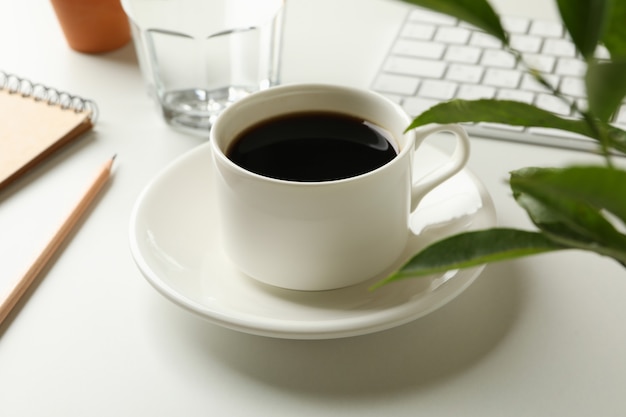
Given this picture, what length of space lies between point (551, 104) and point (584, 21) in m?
0.52

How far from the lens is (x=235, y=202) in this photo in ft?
1.83

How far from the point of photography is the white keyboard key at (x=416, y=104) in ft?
2.70

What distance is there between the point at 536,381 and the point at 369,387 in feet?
0.37

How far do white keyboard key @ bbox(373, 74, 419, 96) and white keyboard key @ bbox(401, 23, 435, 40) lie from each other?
0.30 feet

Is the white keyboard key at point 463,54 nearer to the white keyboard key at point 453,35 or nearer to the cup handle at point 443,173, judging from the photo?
the white keyboard key at point 453,35

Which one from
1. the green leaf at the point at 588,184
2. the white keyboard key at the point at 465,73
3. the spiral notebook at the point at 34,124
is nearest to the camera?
the green leaf at the point at 588,184

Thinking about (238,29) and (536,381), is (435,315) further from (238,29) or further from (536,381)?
(238,29)

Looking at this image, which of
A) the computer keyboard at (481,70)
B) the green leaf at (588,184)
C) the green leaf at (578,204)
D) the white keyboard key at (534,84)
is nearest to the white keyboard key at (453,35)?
the computer keyboard at (481,70)

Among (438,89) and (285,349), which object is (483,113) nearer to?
(285,349)

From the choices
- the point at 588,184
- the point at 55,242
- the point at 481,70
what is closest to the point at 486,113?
the point at 588,184

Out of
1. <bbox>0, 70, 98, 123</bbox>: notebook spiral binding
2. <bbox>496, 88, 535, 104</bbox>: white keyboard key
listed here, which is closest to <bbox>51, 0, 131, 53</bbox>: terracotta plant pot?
<bbox>0, 70, 98, 123</bbox>: notebook spiral binding

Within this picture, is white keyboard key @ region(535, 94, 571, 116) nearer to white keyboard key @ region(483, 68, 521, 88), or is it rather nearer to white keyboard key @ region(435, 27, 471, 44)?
white keyboard key @ region(483, 68, 521, 88)

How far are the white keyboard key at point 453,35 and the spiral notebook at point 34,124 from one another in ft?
1.31

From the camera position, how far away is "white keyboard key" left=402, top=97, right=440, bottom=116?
82cm
